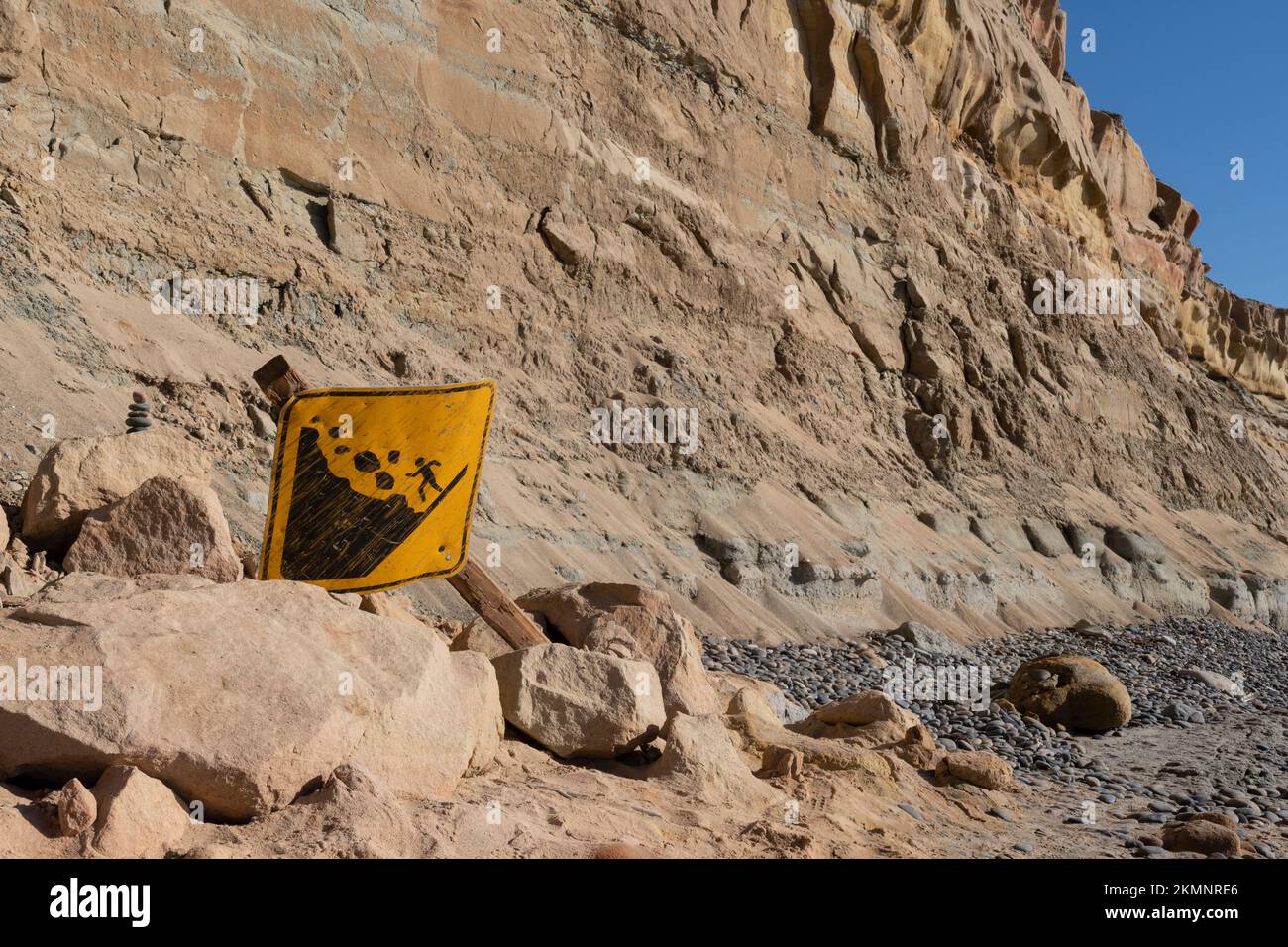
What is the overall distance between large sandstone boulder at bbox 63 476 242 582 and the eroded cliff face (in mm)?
1447

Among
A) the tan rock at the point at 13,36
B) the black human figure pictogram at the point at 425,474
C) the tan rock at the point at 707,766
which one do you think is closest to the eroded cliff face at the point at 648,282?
the tan rock at the point at 13,36

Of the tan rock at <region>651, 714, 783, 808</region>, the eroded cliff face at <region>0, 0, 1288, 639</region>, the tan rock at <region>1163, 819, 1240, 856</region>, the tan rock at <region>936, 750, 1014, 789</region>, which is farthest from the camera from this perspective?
the eroded cliff face at <region>0, 0, 1288, 639</region>

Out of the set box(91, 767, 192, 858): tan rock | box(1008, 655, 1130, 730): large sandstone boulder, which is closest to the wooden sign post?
box(91, 767, 192, 858): tan rock

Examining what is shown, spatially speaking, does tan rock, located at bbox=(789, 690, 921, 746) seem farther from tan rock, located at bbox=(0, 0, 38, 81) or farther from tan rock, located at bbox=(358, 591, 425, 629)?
tan rock, located at bbox=(0, 0, 38, 81)

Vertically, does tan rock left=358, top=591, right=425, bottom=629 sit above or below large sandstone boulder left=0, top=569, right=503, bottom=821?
above

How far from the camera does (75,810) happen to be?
9.72 feet

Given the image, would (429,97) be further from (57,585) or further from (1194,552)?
(1194,552)

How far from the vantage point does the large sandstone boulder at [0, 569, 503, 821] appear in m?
3.15

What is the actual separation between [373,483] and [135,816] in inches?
76.5

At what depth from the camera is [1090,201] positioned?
27.4m

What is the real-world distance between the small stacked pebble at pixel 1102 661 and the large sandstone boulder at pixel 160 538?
467 cm

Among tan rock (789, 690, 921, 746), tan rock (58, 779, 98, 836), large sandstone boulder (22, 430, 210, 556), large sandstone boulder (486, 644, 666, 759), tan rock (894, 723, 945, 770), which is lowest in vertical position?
tan rock (894, 723, 945, 770)

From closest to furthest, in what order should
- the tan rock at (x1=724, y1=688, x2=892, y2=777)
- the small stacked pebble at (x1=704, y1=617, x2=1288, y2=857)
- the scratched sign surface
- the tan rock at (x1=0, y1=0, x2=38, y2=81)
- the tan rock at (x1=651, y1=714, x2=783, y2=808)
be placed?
the scratched sign surface
the tan rock at (x1=651, y1=714, x2=783, y2=808)
the tan rock at (x1=724, y1=688, x2=892, y2=777)
the small stacked pebble at (x1=704, y1=617, x2=1288, y2=857)
the tan rock at (x1=0, y1=0, x2=38, y2=81)

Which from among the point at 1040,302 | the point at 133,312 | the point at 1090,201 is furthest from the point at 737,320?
the point at 1090,201
